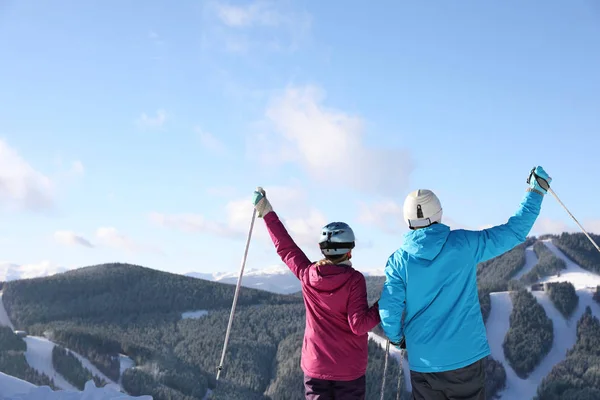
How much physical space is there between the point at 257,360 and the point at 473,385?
440 ft

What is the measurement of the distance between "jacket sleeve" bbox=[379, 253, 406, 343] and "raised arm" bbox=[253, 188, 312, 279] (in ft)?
4.14

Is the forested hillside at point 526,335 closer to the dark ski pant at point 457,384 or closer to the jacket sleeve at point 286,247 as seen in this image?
the jacket sleeve at point 286,247

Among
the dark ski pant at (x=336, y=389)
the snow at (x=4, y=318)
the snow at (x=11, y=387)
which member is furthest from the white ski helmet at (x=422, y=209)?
the snow at (x=4, y=318)

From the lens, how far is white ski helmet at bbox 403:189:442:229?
20.0 ft

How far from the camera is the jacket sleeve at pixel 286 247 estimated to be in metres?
7.24

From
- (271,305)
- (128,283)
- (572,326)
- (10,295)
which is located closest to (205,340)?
(271,305)

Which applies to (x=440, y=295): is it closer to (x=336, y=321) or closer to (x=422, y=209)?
(x=422, y=209)

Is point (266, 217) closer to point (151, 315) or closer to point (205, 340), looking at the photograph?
point (205, 340)

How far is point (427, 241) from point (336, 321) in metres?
1.45

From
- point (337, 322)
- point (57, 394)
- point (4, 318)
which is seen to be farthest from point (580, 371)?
point (337, 322)

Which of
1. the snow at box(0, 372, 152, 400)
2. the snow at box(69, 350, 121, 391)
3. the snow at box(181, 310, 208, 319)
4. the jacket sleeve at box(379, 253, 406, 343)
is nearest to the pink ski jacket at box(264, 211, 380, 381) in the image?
the jacket sleeve at box(379, 253, 406, 343)

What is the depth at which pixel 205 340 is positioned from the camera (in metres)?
145

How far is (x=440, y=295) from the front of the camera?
6000mm

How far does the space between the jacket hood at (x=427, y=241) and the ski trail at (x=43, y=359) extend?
10511 cm
